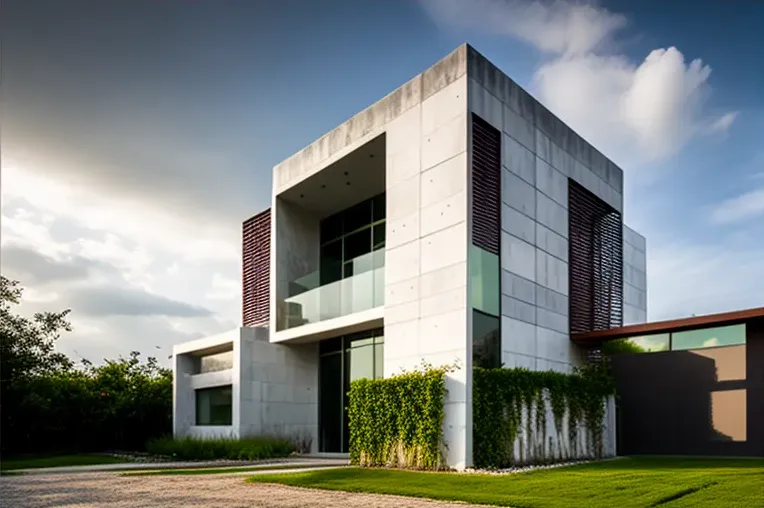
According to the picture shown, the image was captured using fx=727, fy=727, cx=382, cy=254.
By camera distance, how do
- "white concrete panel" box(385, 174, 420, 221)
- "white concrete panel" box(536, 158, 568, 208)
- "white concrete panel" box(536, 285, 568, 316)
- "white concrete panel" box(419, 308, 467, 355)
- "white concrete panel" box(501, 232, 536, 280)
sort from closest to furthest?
"white concrete panel" box(419, 308, 467, 355)
"white concrete panel" box(501, 232, 536, 280)
"white concrete panel" box(385, 174, 420, 221)
"white concrete panel" box(536, 285, 568, 316)
"white concrete panel" box(536, 158, 568, 208)

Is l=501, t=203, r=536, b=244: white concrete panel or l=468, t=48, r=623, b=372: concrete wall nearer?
l=468, t=48, r=623, b=372: concrete wall

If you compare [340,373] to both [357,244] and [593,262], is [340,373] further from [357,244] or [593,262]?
[593,262]

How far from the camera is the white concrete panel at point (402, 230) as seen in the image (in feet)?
54.5

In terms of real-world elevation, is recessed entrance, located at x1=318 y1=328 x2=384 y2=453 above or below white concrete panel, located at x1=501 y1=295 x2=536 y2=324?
below

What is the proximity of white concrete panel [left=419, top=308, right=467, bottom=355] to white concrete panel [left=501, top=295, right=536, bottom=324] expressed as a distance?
144cm

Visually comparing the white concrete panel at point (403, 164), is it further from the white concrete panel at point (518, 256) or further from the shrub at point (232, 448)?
the shrub at point (232, 448)

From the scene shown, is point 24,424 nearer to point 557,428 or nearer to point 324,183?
point 324,183

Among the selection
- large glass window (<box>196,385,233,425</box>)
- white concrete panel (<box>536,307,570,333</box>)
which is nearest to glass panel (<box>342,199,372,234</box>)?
white concrete panel (<box>536,307,570,333</box>)

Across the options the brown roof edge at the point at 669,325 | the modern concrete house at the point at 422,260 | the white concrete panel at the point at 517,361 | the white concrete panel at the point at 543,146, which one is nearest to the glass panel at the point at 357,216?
the modern concrete house at the point at 422,260

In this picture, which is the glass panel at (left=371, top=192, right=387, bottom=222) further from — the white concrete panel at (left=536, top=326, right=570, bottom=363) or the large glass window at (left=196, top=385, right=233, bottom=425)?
the large glass window at (left=196, top=385, right=233, bottom=425)

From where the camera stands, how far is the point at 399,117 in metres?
17.7

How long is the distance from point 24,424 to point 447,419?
723 inches

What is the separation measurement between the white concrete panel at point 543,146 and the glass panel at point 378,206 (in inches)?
209

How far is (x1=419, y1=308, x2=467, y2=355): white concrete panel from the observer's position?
14.9 m
